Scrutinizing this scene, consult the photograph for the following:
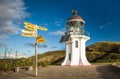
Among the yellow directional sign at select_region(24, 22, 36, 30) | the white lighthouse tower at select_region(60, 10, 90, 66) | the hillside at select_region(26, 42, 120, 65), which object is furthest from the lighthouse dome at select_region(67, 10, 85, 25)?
the hillside at select_region(26, 42, 120, 65)

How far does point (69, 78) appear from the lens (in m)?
15.3

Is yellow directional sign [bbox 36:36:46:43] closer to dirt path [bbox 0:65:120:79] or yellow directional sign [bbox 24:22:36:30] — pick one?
yellow directional sign [bbox 24:22:36:30]

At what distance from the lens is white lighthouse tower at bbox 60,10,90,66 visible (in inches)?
1097

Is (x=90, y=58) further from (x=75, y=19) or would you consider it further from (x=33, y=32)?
(x=33, y=32)

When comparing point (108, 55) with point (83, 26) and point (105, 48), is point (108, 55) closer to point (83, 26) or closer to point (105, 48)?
point (105, 48)

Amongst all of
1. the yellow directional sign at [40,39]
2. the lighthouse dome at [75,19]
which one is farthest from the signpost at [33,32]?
the lighthouse dome at [75,19]

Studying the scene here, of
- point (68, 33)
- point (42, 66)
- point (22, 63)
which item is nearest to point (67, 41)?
point (68, 33)

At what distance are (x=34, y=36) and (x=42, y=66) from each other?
9185 mm

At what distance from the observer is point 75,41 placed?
28469 mm

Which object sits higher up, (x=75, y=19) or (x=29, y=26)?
(x=75, y=19)

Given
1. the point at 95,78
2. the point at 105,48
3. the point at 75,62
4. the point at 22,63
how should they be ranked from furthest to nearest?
1. the point at 105,48
2. the point at 75,62
3. the point at 22,63
4. the point at 95,78

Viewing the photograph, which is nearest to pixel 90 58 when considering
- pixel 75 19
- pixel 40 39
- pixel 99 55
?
pixel 99 55

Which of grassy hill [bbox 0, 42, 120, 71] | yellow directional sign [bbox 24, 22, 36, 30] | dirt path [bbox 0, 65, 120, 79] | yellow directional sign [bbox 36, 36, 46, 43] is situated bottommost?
dirt path [bbox 0, 65, 120, 79]

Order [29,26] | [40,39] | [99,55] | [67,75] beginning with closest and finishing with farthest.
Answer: [29,26] < [40,39] < [67,75] < [99,55]
